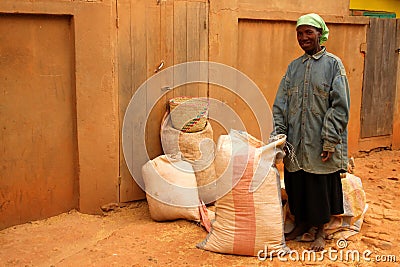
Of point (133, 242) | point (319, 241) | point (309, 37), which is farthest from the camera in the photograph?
point (133, 242)

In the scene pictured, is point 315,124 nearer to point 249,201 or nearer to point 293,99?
point 293,99

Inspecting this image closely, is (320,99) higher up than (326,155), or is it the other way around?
(320,99)

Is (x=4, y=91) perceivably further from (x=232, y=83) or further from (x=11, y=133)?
(x=232, y=83)

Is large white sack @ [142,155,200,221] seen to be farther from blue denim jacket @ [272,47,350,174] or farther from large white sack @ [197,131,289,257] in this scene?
blue denim jacket @ [272,47,350,174]

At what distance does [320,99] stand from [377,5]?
6.18m

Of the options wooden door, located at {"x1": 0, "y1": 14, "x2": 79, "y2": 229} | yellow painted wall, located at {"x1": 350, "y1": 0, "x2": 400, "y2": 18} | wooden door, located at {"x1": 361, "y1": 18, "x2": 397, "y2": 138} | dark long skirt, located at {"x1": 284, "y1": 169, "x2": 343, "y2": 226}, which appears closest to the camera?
dark long skirt, located at {"x1": 284, "y1": 169, "x2": 343, "y2": 226}

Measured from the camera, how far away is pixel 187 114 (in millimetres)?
4855

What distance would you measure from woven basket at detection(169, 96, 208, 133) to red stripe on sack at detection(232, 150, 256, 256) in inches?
50.2

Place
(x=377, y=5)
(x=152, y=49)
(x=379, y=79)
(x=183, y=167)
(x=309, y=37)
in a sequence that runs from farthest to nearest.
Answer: (x=377, y=5) < (x=379, y=79) < (x=152, y=49) < (x=183, y=167) < (x=309, y=37)

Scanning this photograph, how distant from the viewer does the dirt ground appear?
143 inches

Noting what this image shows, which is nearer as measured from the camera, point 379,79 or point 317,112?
point 317,112

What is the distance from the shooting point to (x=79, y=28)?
4.40m

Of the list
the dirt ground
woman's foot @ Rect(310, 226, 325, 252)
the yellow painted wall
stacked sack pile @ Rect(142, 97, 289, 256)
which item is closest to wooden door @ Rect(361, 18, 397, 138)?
the yellow painted wall

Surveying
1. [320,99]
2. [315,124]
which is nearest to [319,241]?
[315,124]
